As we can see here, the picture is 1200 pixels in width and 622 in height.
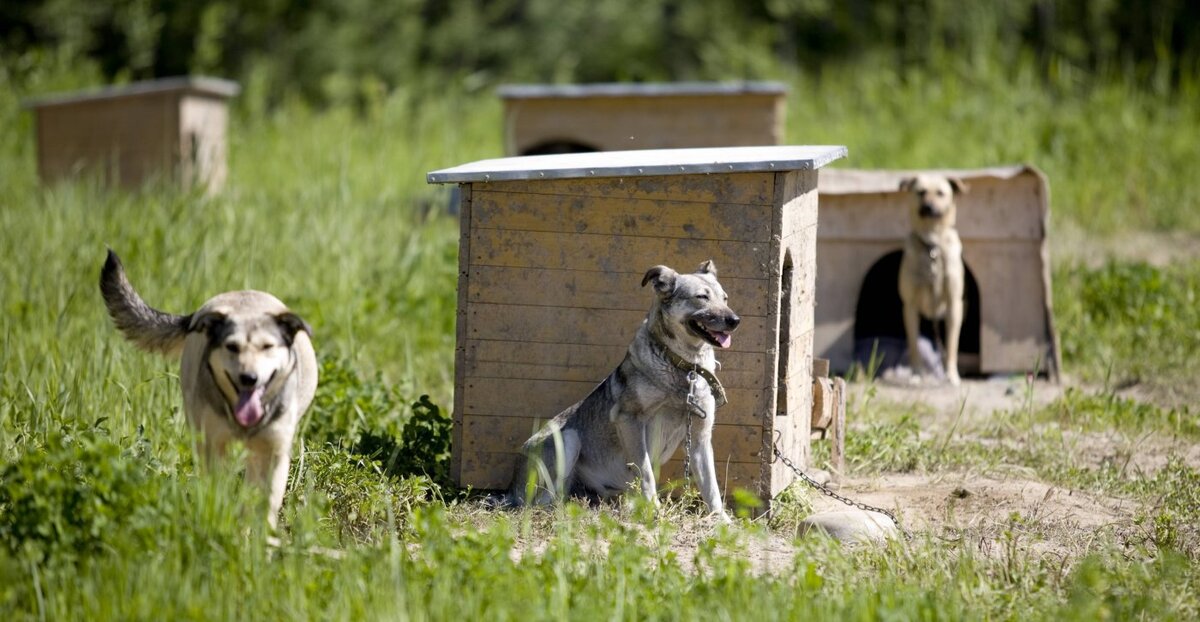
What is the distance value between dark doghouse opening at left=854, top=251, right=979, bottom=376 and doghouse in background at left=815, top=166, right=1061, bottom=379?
2 cm

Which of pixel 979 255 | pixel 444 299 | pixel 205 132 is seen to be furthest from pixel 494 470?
pixel 205 132

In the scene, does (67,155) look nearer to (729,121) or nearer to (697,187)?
(729,121)

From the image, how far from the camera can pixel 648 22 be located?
19.3 metres

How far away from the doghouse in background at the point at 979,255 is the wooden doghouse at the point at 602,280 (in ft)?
9.49

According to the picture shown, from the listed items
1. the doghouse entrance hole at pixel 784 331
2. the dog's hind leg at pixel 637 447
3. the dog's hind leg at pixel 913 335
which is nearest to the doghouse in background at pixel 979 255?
the dog's hind leg at pixel 913 335

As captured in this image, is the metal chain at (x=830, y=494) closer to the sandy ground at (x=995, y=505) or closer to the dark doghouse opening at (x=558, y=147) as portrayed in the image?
the sandy ground at (x=995, y=505)

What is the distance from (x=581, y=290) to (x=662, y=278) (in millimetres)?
539

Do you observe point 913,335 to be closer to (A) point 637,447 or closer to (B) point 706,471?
(B) point 706,471

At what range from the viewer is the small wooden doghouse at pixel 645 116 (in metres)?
10.9

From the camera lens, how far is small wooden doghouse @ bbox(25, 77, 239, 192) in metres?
11.8

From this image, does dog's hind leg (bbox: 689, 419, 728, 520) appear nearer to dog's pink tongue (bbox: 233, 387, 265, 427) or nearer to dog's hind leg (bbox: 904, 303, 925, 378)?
dog's pink tongue (bbox: 233, 387, 265, 427)

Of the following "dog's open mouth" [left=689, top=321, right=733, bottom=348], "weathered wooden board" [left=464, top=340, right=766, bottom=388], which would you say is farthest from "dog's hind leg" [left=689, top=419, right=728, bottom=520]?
A: "weathered wooden board" [left=464, top=340, right=766, bottom=388]

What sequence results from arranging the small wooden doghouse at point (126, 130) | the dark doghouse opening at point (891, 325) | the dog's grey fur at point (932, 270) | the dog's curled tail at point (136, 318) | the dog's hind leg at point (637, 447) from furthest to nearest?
the small wooden doghouse at point (126, 130)
the dark doghouse opening at point (891, 325)
the dog's grey fur at point (932, 270)
the dog's hind leg at point (637, 447)
the dog's curled tail at point (136, 318)

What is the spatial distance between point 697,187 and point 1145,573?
2.24 m
